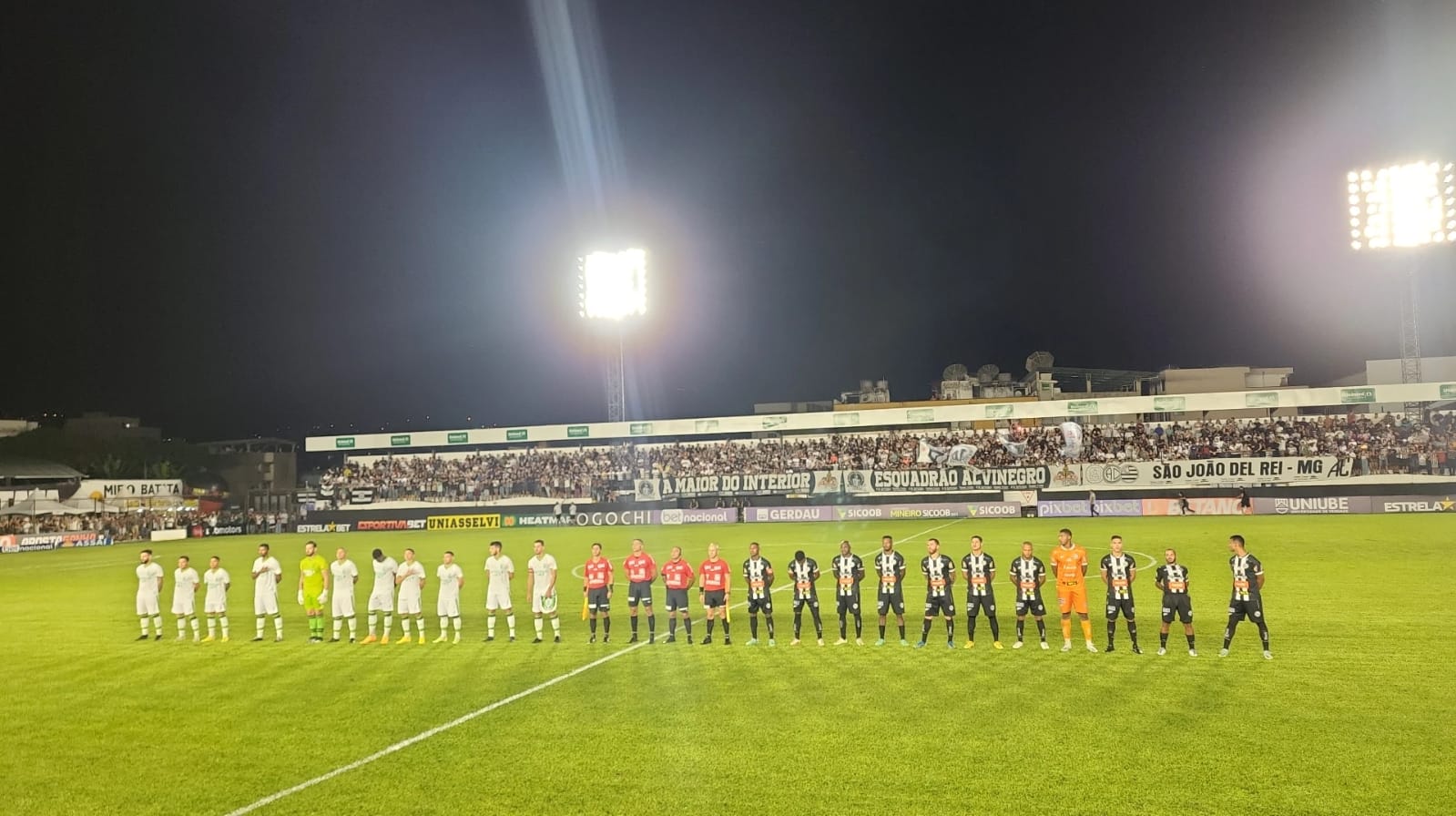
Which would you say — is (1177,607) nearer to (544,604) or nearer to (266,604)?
(544,604)

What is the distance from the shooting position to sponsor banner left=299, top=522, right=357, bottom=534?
2129 inches

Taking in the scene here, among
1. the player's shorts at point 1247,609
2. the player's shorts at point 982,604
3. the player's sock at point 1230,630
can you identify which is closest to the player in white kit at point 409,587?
the player's shorts at point 982,604

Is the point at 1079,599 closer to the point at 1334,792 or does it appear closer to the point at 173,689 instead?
the point at 1334,792

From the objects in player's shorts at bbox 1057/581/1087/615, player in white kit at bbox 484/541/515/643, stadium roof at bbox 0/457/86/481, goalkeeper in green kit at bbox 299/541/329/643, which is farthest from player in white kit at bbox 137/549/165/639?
stadium roof at bbox 0/457/86/481

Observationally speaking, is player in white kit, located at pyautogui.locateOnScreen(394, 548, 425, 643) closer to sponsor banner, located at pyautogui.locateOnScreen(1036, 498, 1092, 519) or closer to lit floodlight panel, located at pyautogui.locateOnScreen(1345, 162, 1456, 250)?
sponsor banner, located at pyautogui.locateOnScreen(1036, 498, 1092, 519)

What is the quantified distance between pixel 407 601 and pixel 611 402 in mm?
31988

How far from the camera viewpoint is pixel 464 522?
2125 inches

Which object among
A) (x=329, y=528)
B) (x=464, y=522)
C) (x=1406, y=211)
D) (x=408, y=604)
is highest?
(x=1406, y=211)

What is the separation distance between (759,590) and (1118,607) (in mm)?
5748

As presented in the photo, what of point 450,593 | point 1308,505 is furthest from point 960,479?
point 450,593

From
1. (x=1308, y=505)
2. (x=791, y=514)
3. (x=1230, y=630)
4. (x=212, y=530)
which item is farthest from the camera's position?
(x=212, y=530)

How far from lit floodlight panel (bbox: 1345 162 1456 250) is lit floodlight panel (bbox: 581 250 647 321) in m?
35.5

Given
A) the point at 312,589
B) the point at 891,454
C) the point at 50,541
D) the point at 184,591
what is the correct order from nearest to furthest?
the point at 312,589, the point at 184,591, the point at 50,541, the point at 891,454

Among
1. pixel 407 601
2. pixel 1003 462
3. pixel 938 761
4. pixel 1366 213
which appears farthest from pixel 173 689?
pixel 1366 213
